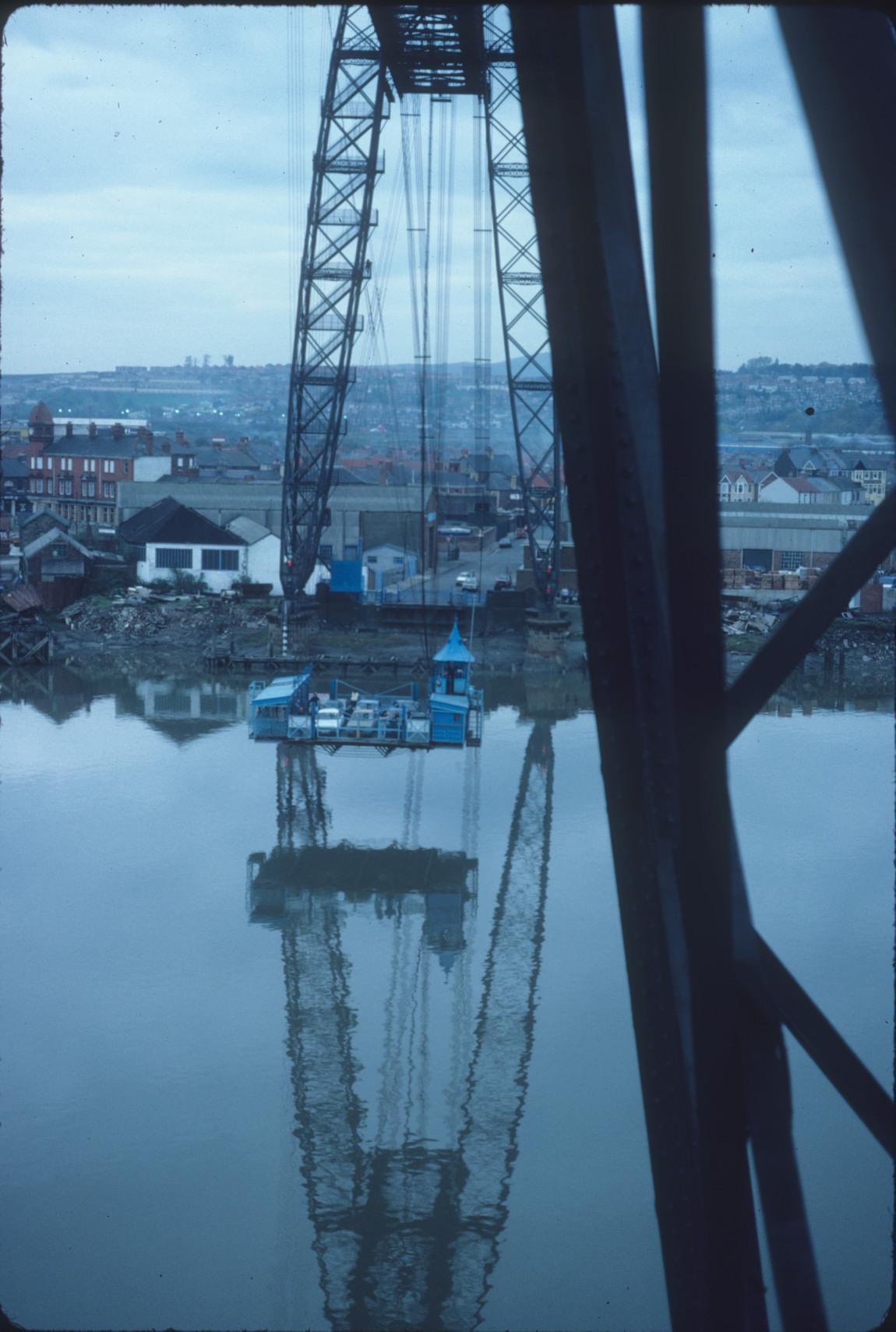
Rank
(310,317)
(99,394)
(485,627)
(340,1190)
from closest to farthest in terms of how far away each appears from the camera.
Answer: (340,1190)
(310,317)
(485,627)
(99,394)

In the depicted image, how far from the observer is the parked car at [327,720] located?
5805mm

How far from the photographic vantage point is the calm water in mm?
2594

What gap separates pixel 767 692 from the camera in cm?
67

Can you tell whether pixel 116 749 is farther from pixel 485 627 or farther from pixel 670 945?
pixel 670 945

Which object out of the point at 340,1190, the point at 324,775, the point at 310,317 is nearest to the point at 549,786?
the point at 324,775

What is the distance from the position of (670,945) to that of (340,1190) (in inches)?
99.8

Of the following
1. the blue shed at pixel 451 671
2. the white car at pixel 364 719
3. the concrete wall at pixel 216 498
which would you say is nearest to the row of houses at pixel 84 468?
the concrete wall at pixel 216 498

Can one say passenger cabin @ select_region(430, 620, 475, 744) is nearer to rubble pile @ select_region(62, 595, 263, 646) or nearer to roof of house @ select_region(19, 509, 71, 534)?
rubble pile @ select_region(62, 595, 263, 646)

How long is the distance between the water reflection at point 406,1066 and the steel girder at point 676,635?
213 centimetres

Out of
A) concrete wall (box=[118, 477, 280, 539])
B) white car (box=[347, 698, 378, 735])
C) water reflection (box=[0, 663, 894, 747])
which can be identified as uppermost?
concrete wall (box=[118, 477, 280, 539])

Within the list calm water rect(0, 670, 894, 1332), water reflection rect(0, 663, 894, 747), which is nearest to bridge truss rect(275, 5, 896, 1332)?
calm water rect(0, 670, 894, 1332)

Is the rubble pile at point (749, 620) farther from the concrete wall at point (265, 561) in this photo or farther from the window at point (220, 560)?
the window at point (220, 560)

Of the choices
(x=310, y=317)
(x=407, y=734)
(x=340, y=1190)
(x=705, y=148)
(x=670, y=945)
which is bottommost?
(x=340, y=1190)

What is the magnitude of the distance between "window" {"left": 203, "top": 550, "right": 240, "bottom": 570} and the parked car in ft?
22.8
